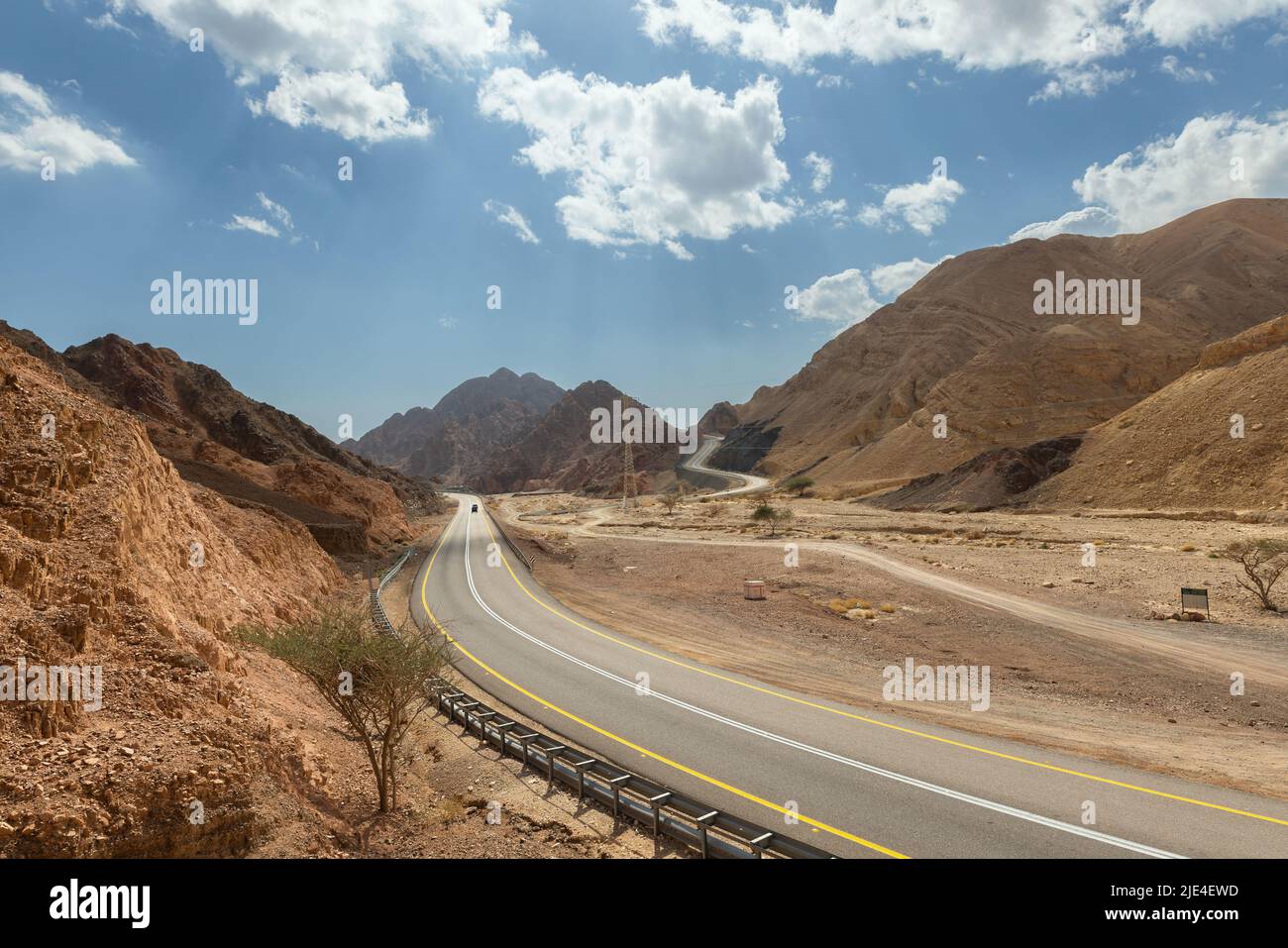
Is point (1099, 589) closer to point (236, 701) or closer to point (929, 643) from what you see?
point (929, 643)

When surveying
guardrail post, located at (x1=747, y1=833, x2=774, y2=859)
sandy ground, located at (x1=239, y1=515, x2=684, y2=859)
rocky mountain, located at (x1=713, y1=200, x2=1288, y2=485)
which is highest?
rocky mountain, located at (x1=713, y1=200, x2=1288, y2=485)


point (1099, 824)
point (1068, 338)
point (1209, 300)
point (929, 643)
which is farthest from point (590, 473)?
point (1099, 824)

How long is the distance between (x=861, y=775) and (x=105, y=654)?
11606 mm

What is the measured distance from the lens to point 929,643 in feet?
68.4

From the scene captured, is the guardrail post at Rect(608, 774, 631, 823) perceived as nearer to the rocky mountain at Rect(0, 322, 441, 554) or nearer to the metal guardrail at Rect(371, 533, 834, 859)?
the metal guardrail at Rect(371, 533, 834, 859)

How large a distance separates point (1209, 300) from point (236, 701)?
16146 centimetres

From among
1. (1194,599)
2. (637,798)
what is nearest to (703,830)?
(637,798)

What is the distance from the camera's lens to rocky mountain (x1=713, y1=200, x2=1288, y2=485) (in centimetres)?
8344

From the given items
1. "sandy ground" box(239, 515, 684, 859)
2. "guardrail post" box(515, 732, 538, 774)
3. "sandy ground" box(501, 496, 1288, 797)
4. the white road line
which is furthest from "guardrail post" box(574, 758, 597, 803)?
"sandy ground" box(501, 496, 1288, 797)

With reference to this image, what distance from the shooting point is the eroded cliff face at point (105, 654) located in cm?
669

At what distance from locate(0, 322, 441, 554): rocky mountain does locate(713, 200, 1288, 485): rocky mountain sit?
222 ft

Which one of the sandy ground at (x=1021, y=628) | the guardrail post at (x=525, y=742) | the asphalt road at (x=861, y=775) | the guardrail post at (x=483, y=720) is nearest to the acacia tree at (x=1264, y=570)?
the sandy ground at (x=1021, y=628)

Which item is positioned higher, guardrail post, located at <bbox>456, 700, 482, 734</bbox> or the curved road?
the curved road

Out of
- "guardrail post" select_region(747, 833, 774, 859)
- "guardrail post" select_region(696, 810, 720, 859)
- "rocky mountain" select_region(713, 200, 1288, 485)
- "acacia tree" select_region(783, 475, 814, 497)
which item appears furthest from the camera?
"acacia tree" select_region(783, 475, 814, 497)
